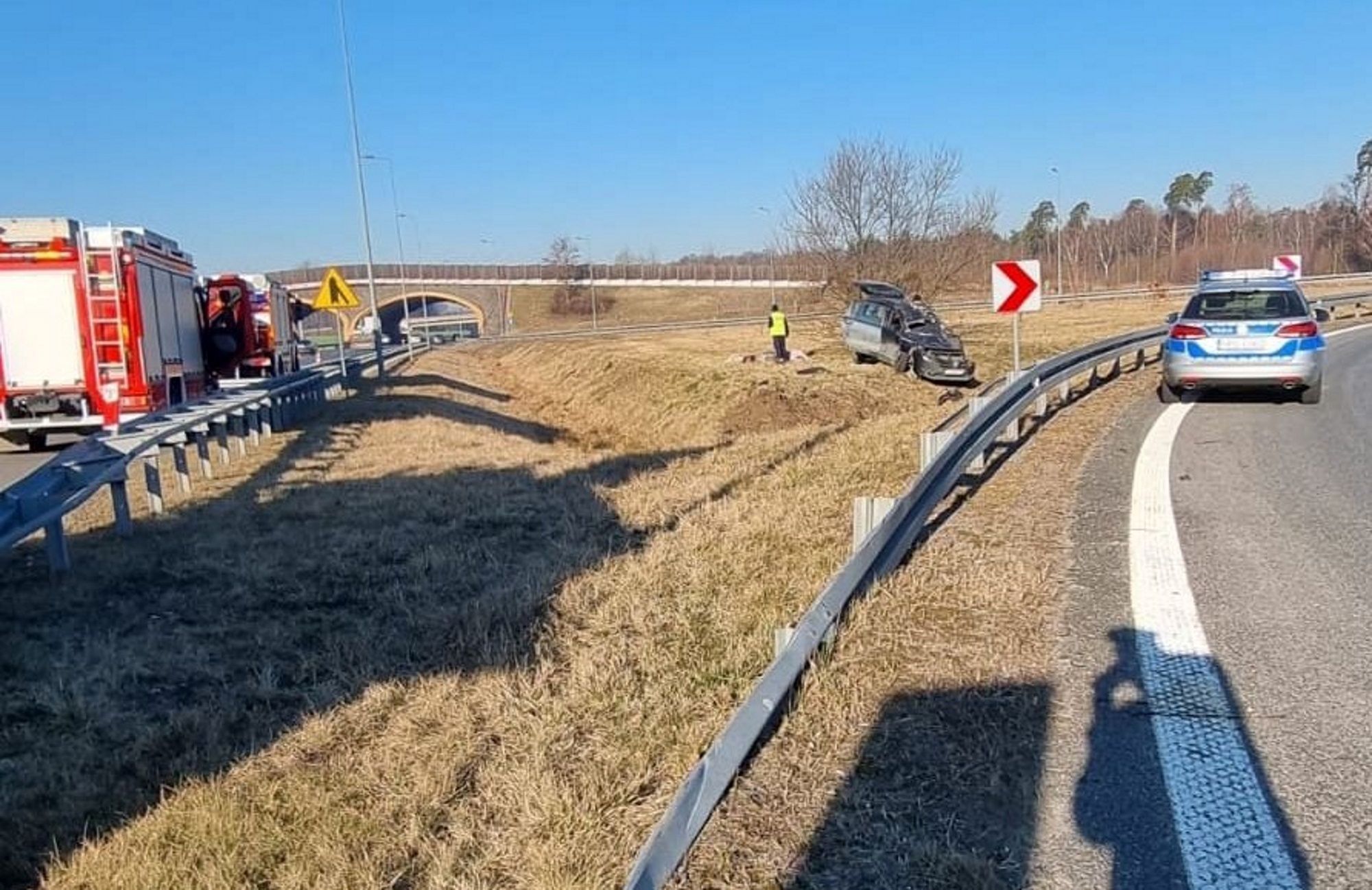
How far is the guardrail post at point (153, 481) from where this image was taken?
9.06 metres

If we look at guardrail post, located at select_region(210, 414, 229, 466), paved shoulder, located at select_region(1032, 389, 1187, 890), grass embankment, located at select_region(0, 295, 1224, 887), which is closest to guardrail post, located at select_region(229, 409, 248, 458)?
guardrail post, located at select_region(210, 414, 229, 466)

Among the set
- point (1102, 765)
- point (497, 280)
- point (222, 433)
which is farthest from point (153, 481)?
point (497, 280)

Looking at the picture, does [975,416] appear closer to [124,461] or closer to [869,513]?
[869,513]

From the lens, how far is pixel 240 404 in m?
12.8

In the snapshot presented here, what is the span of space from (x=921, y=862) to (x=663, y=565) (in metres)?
3.63

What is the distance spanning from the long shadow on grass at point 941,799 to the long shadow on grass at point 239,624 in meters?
2.15

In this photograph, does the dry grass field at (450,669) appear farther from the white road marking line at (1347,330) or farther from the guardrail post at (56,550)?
the white road marking line at (1347,330)

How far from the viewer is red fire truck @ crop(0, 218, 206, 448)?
541 inches

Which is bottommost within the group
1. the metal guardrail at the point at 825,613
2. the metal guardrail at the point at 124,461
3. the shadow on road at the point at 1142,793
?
the shadow on road at the point at 1142,793

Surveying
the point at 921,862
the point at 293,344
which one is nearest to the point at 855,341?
the point at 293,344

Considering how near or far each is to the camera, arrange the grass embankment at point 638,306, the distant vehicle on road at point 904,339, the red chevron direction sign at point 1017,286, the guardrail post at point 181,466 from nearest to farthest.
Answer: the guardrail post at point 181,466, the red chevron direction sign at point 1017,286, the distant vehicle on road at point 904,339, the grass embankment at point 638,306

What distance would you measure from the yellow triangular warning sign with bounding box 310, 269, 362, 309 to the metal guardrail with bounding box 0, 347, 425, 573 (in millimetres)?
6667

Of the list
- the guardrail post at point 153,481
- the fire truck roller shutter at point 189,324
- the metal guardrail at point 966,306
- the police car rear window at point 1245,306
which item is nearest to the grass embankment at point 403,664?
the guardrail post at point 153,481

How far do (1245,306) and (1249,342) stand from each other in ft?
1.95
